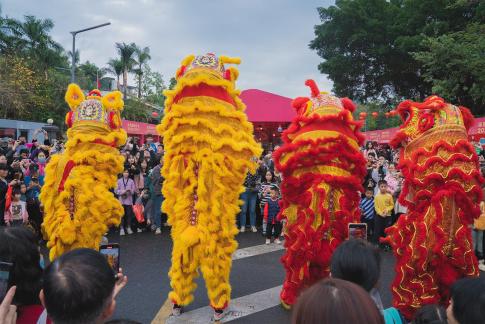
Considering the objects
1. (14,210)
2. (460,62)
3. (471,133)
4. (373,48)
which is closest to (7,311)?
(14,210)

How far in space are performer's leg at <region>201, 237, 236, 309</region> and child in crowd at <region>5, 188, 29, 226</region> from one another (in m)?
3.37

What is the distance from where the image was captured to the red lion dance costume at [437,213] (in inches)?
118

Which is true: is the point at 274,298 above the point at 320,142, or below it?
below

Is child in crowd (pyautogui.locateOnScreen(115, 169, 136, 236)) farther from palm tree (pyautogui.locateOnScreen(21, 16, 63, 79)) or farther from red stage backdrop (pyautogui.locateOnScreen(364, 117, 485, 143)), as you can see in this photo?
palm tree (pyautogui.locateOnScreen(21, 16, 63, 79))

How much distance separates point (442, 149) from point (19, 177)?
5.72m

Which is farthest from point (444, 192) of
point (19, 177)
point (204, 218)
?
point (19, 177)

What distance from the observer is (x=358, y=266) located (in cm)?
188

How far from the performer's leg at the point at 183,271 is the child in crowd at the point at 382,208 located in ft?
13.3

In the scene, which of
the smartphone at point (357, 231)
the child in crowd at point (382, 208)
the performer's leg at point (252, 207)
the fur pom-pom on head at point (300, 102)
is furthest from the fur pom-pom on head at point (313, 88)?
the performer's leg at point (252, 207)

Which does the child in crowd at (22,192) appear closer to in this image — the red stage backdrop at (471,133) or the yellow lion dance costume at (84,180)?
the yellow lion dance costume at (84,180)

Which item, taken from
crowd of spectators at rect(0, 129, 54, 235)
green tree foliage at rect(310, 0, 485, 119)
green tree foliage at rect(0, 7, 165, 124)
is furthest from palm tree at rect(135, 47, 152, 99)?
crowd of spectators at rect(0, 129, 54, 235)

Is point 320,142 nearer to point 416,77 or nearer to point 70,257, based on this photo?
point 70,257

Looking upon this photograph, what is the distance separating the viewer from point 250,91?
62.5ft


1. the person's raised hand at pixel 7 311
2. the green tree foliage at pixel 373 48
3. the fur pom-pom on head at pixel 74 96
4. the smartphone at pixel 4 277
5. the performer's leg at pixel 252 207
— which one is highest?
the green tree foliage at pixel 373 48
